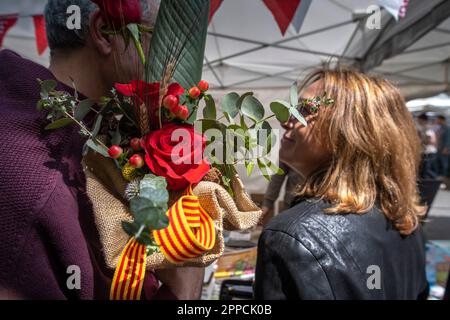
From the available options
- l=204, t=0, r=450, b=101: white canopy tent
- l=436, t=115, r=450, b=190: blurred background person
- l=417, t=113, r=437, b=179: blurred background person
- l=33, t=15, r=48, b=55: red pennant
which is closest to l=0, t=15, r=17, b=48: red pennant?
l=33, t=15, r=48, b=55: red pennant

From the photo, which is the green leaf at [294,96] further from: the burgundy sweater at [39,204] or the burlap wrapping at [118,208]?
the burgundy sweater at [39,204]

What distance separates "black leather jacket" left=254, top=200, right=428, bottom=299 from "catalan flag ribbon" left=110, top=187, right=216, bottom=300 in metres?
0.33

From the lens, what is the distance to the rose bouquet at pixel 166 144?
598mm

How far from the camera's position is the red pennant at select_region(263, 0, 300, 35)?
2284mm

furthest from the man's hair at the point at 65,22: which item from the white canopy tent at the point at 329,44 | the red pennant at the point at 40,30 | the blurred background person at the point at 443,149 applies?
the blurred background person at the point at 443,149

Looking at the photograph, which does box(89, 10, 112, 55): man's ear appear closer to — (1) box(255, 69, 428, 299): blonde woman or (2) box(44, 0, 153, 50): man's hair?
(2) box(44, 0, 153, 50): man's hair

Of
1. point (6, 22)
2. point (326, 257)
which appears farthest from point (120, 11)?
point (6, 22)

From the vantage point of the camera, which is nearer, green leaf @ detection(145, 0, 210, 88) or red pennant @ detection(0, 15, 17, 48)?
green leaf @ detection(145, 0, 210, 88)

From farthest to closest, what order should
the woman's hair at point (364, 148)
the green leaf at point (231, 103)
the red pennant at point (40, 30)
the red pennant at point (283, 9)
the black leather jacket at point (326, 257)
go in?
the red pennant at point (40, 30) → the red pennant at point (283, 9) → the woman's hair at point (364, 148) → the black leather jacket at point (326, 257) → the green leaf at point (231, 103)

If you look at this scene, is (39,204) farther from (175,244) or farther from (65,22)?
(65,22)

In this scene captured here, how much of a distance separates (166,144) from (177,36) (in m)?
0.20
